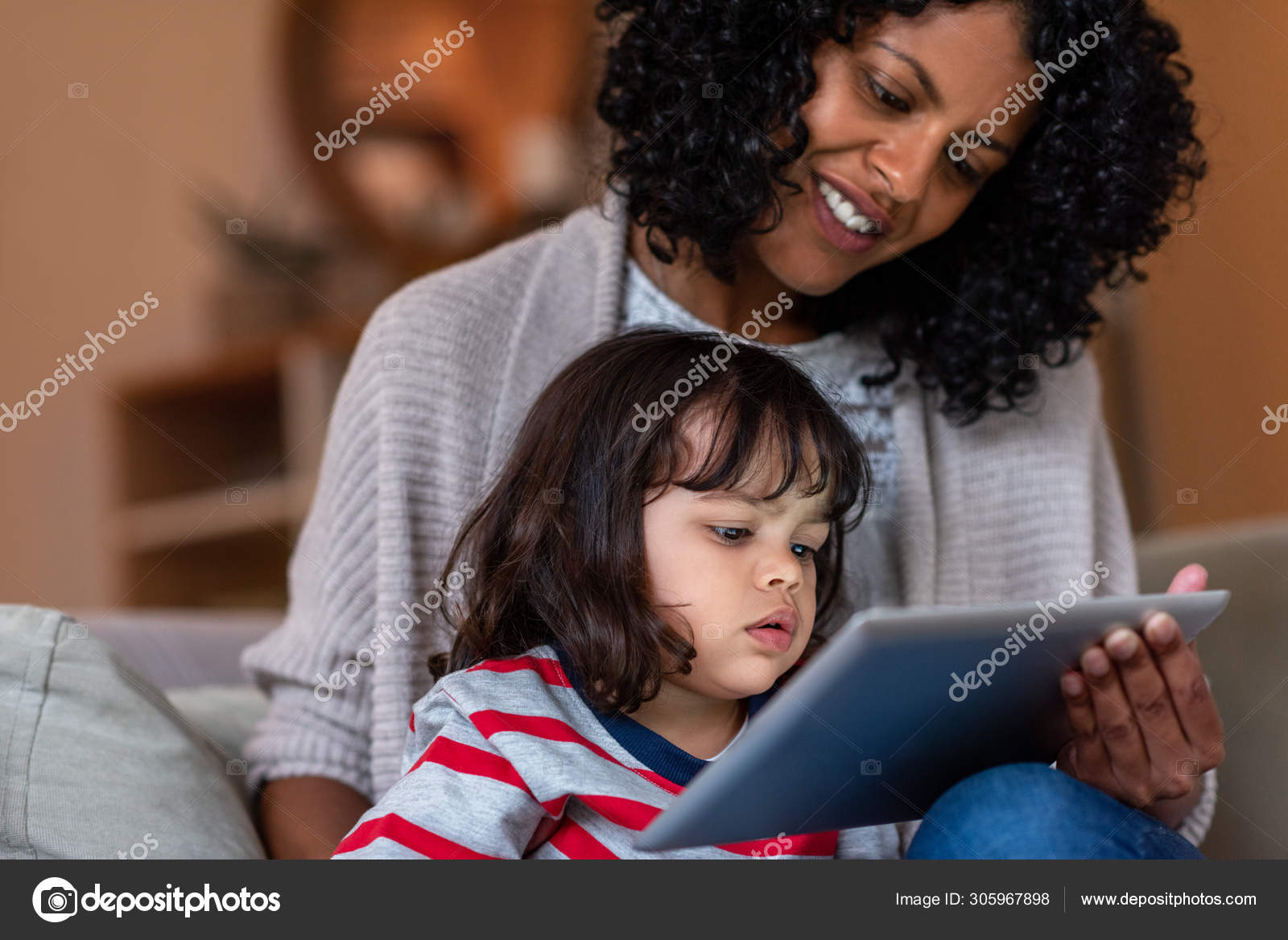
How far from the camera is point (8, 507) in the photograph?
9.07ft

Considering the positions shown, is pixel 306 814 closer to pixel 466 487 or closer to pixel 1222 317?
pixel 466 487

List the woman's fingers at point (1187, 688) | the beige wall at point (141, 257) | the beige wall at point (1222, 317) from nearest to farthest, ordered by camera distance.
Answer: the woman's fingers at point (1187, 688)
the beige wall at point (1222, 317)
the beige wall at point (141, 257)

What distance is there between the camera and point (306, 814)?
3.51 ft

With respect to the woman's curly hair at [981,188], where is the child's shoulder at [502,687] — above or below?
below

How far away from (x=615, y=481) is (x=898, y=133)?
1.44 feet

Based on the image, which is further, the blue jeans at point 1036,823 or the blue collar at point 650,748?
A: the blue collar at point 650,748

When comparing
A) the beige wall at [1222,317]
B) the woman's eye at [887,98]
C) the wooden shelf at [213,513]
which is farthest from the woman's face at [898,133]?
the wooden shelf at [213,513]

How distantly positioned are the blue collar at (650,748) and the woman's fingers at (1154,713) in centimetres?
31

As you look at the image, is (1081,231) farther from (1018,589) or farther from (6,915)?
(6,915)

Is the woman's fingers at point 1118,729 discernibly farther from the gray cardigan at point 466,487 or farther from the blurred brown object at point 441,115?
the blurred brown object at point 441,115

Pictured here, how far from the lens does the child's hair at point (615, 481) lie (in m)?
0.90

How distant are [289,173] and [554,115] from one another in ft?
2.18

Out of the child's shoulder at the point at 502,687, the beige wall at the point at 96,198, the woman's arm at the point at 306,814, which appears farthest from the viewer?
the beige wall at the point at 96,198

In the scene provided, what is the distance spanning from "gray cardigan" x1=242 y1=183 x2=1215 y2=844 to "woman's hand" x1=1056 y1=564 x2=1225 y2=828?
35cm
